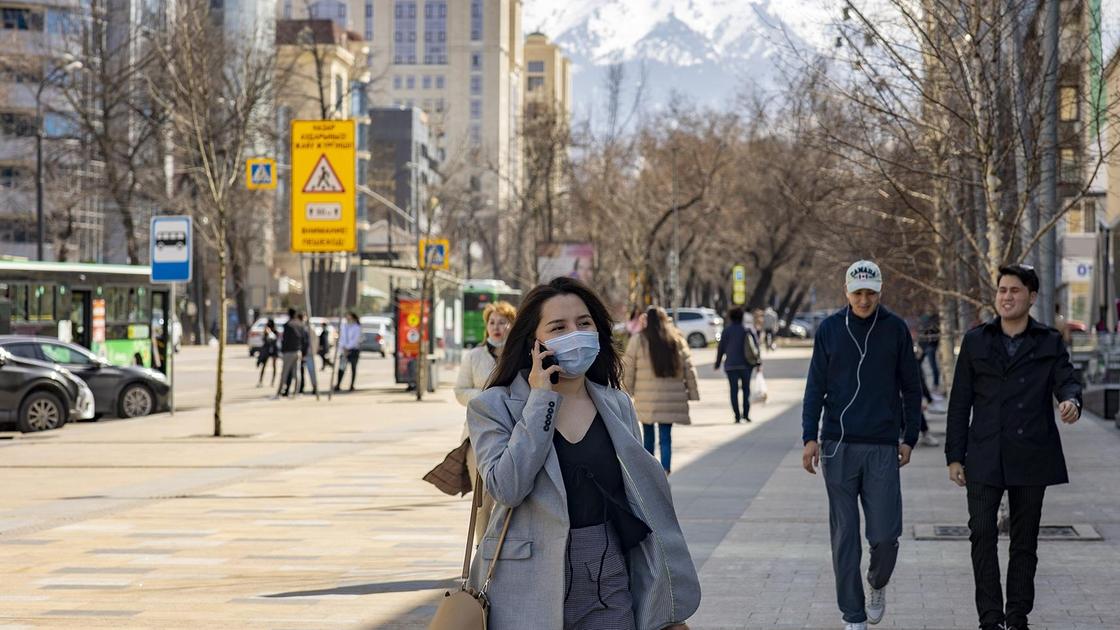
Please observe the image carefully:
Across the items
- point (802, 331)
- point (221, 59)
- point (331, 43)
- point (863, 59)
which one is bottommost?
point (802, 331)

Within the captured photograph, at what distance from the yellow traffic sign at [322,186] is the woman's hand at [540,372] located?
22.8 meters

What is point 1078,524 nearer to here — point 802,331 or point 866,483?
point 866,483

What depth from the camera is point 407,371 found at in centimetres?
3584

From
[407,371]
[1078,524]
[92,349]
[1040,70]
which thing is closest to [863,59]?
[1040,70]

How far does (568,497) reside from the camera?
14.6 ft

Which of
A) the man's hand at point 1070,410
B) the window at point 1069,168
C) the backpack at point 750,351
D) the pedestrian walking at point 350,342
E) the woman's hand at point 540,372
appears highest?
the window at point 1069,168

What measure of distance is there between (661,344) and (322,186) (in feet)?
42.7

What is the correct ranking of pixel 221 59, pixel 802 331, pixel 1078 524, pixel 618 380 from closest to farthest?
pixel 618 380 → pixel 1078 524 → pixel 221 59 → pixel 802 331

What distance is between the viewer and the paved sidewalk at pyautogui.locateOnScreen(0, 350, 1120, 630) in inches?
340

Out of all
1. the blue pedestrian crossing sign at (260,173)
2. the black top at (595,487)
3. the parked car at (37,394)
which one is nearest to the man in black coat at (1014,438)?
the black top at (595,487)

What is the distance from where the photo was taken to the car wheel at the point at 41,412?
78.2 feet

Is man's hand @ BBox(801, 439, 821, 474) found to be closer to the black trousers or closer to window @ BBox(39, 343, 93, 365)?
the black trousers

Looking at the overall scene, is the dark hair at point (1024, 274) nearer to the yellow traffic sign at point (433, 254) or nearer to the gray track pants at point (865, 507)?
the gray track pants at point (865, 507)

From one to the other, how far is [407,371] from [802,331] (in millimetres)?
58691
